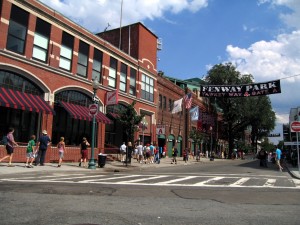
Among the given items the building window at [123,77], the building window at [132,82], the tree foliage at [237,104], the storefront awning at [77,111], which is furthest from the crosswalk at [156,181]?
the tree foliage at [237,104]

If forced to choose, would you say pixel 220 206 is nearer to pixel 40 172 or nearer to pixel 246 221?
pixel 246 221

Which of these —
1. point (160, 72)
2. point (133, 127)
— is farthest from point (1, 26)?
point (160, 72)

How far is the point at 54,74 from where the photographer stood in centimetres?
2422

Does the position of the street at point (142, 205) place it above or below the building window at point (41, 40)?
below

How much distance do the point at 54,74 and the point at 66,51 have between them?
8.41 ft

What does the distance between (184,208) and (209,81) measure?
56658 mm

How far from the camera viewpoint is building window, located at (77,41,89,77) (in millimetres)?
27203

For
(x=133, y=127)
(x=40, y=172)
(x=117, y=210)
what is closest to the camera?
(x=117, y=210)

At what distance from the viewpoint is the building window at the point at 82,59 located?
27203mm

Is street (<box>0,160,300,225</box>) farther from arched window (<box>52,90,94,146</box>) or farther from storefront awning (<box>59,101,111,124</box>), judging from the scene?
arched window (<box>52,90,94,146</box>)

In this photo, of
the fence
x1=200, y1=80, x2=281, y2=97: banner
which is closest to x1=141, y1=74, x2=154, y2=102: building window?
x1=200, y1=80, x2=281, y2=97: banner

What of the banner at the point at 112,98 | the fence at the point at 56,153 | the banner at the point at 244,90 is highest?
the banner at the point at 244,90

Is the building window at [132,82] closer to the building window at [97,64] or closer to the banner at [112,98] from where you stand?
the building window at [97,64]

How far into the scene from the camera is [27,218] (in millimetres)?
6246
